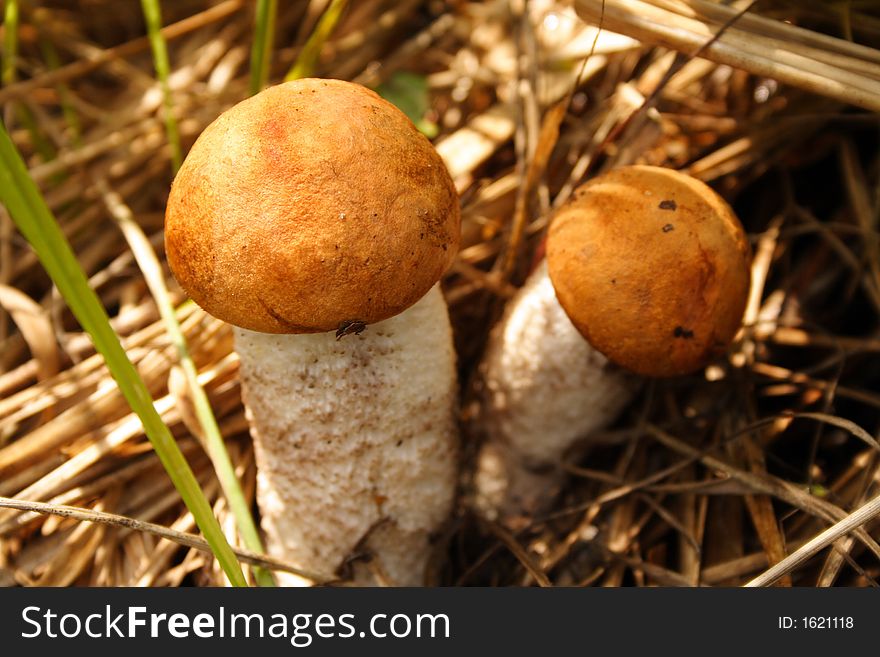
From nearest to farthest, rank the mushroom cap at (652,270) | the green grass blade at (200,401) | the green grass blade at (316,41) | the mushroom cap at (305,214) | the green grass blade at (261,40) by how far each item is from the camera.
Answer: the mushroom cap at (305,214), the mushroom cap at (652,270), the green grass blade at (200,401), the green grass blade at (261,40), the green grass blade at (316,41)

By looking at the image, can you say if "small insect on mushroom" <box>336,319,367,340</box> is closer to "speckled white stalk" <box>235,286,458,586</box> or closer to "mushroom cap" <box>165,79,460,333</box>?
"mushroom cap" <box>165,79,460,333</box>

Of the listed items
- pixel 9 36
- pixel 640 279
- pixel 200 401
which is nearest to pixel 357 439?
pixel 200 401

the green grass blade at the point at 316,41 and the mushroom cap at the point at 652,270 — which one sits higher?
the green grass blade at the point at 316,41

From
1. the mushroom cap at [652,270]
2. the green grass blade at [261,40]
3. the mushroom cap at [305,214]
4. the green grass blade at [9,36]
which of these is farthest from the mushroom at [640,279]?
the green grass blade at [9,36]

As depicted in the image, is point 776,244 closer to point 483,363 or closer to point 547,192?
point 547,192

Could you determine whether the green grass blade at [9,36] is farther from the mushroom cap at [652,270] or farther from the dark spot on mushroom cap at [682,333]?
the dark spot on mushroom cap at [682,333]

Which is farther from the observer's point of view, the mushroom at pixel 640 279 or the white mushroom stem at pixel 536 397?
the white mushroom stem at pixel 536 397
